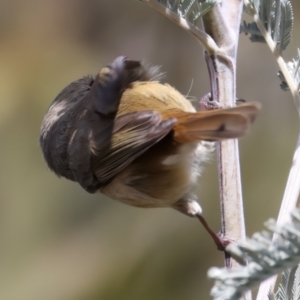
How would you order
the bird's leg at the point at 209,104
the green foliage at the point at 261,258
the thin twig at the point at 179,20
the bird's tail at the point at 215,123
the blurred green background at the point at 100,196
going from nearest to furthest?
1. the green foliage at the point at 261,258
2. the bird's tail at the point at 215,123
3. the thin twig at the point at 179,20
4. the bird's leg at the point at 209,104
5. the blurred green background at the point at 100,196

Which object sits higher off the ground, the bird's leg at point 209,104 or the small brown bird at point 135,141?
the bird's leg at point 209,104

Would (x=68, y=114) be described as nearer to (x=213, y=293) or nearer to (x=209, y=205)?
(x=213, y=293)

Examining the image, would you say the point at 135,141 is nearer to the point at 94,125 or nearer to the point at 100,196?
the point at 94,125

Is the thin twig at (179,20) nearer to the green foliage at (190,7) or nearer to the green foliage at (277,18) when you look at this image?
the green foliage at (190,7)

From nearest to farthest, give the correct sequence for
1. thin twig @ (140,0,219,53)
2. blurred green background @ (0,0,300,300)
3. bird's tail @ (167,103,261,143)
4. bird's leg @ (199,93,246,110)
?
bird's tail @ (167,103,261,143) < thin twig @ (140,0,219,53) < bird's leg @ (199,93,246,110) < blurred green background @ (0,0,300,300)

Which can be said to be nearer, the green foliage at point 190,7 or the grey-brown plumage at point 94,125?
the green foliage at point 190,7

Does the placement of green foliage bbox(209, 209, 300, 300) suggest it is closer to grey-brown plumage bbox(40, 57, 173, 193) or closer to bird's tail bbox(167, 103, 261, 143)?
bird's tail bbox(167, 103, 261, 143)

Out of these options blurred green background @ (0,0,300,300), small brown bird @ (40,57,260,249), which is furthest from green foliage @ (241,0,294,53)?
blurred green background @ (0,0,300,300)

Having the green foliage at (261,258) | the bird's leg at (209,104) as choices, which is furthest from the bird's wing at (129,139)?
the green foliage at (261,258)
